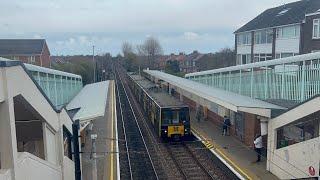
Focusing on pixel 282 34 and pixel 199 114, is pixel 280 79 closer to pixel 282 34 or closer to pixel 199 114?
pixel 199 114

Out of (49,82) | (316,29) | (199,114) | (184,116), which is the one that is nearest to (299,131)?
(184,116)

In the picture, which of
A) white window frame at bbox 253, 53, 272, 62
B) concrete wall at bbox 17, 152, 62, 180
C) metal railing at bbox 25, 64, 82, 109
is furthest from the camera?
white window frame at bbox 253, 53, 272, 62

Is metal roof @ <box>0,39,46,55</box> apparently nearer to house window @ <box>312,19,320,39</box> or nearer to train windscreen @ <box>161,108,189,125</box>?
train windscreen @ <box>161,108,189,125</box>

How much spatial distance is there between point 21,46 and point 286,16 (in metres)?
42.7

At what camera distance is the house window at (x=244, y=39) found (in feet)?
118

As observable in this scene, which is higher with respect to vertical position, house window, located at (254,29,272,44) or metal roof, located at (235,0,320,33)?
metal roof, located at (235,0,320,33)

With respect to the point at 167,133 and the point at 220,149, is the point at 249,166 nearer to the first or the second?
the point at 220,149

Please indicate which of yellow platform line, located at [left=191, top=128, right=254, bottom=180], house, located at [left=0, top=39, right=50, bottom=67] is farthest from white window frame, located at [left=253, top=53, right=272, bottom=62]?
house, located at [left=0, top=39, right=50, bottom=67]

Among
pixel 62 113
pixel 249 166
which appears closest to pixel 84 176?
pixel 62 113

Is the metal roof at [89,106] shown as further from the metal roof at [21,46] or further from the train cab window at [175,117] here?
the metal roof at [21,46]

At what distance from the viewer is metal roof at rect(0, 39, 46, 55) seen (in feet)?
181

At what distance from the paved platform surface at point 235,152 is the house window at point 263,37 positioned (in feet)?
42.1

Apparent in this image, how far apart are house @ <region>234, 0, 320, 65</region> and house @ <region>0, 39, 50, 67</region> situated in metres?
31.4

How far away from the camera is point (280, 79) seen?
13211mm
